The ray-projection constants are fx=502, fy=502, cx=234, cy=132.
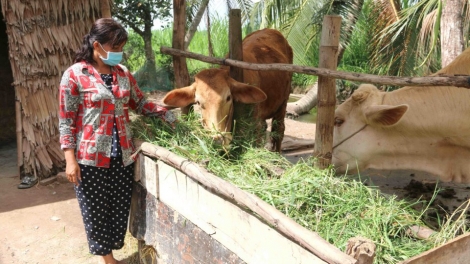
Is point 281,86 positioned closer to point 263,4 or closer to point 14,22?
point 14,22

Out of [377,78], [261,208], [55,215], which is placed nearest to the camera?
[261,208]

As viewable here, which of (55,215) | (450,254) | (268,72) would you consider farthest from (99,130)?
(268,72)

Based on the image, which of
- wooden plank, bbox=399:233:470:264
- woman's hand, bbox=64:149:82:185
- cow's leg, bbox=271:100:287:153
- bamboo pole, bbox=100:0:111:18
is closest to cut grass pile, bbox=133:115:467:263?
wooden plank, bbox=399:233:470:264

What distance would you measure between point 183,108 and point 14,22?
8.12ft

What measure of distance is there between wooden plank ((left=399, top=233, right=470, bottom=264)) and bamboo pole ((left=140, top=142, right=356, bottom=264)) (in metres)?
0.36

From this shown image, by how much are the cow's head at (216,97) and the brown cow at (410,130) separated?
81 cm

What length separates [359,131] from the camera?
→ 402 cm

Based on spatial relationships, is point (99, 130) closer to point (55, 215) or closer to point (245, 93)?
point (245, 93)

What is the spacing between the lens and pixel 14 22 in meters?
5.60

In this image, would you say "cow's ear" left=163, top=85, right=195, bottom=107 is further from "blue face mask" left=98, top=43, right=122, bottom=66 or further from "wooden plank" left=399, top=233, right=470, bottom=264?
"wooden plank" left=399, top=233, right=470, bottom=264

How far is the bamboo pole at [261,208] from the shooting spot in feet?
6.71

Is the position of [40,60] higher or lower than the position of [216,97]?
higher

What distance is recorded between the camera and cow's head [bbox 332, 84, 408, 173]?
3.94m

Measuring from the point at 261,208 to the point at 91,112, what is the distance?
4.91ft
